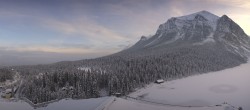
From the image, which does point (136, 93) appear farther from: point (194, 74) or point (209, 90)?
point (194, 74)

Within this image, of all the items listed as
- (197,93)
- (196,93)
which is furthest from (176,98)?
(197,93)

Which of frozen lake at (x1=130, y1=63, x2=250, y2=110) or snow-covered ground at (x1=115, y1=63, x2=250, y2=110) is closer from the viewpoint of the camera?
snow-covered ground at (x1=115, y1=63, x2=250, y2=110)

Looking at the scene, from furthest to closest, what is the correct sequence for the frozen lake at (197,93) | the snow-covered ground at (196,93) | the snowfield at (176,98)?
the frozen lake at (197,93)
the snow-covered ground at (196,93)
the snowfield at (176,98)

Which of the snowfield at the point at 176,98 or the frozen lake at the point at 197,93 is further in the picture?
the frozen lake at the point at 197,93

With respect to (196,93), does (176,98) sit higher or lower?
lower

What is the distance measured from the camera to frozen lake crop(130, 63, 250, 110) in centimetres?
11325

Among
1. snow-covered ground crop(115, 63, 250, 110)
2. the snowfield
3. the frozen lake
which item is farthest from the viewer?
the frozen lake

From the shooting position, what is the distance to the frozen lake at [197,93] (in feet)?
372

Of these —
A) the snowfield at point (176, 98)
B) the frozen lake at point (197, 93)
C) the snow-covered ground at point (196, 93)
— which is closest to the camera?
the snowfield at point (176, 98)

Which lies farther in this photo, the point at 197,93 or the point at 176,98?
the point at 197,93

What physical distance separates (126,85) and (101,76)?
22607mm

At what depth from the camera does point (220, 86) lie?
15088cm

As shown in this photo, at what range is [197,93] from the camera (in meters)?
132

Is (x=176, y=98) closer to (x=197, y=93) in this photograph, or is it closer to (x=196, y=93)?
A: (x=196, y=93)
